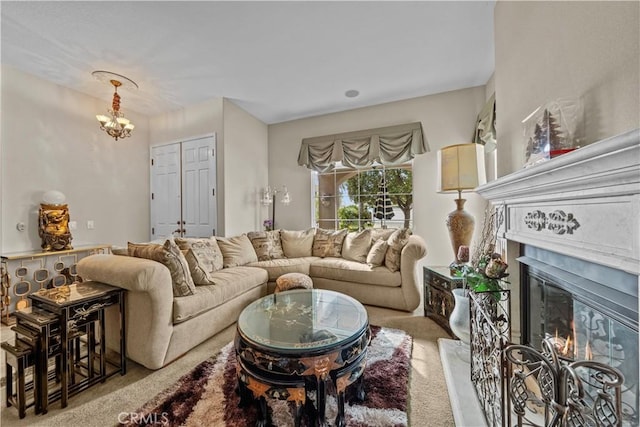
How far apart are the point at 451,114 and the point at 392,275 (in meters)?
A: 2.54

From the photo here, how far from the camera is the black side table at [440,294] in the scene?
2.27 metres

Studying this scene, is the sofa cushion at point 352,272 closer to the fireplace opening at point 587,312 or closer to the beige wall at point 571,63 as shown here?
the fireplace opening at point 587,312

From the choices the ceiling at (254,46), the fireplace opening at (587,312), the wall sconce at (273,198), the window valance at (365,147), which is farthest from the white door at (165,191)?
the fireplace opening at (587,312)

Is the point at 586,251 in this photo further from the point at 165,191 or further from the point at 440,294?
the point at 165,191

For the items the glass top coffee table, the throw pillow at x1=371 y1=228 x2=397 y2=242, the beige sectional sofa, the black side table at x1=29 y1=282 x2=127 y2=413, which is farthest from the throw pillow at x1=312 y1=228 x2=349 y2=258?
the black side table at x1=29 y1=282 x2=127 y2=413

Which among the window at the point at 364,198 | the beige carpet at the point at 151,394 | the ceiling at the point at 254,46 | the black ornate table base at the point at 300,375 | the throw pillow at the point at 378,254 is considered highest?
the ceiling at the point at 254,46

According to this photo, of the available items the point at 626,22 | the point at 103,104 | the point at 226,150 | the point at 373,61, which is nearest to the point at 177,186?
the point at 226,150

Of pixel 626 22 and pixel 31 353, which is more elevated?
pixel 626 22

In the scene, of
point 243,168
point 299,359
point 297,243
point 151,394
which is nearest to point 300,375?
point 299,359

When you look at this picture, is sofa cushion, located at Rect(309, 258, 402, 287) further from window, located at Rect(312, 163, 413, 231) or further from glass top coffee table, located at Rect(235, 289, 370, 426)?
glass top coffee table, located at Rect(235, 289, 370, 426)

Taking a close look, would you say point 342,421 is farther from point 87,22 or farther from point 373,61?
point 87,22

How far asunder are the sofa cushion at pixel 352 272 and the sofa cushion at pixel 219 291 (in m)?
0.70

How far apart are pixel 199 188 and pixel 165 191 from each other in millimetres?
776

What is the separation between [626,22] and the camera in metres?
0.86
